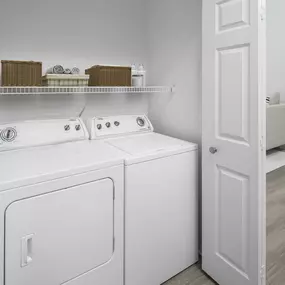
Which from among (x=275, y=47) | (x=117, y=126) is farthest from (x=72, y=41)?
(x=275, y=47)

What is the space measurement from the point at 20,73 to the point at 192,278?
1.94 metres

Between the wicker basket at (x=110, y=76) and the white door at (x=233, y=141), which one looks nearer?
the white door at (x=233, y=141)

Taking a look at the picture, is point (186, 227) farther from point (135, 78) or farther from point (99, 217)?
point (135, 78)

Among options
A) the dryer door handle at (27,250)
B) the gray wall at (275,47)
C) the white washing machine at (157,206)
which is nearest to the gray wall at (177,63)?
the white washing machine at (157,206)

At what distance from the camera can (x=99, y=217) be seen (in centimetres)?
154

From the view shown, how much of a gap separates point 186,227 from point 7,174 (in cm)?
134

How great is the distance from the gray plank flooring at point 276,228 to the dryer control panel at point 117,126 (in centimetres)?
153

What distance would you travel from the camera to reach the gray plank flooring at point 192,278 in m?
1.91

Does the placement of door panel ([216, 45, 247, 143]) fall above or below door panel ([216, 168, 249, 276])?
above

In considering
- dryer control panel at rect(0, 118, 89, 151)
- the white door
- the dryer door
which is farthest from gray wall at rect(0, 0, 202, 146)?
the dryer door

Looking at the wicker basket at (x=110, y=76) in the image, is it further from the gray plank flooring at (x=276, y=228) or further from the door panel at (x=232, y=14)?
the gray plank flooring at (x=276, y=228)

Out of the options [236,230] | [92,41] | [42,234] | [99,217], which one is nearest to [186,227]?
[236,230]

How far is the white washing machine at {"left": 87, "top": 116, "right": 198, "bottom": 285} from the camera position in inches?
66.2

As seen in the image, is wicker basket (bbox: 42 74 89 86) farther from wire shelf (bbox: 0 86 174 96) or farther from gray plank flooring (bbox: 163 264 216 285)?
gray plank flooring (bbox: 163 264 216 285)
